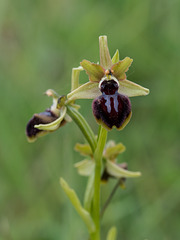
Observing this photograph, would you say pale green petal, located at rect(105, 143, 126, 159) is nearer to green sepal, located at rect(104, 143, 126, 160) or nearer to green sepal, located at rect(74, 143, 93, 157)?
green sepal, located at rect(104, 143, 126, 160)

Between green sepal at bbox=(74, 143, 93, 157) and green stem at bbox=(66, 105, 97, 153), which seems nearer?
green stem at bbox=(66, 105, 97, 153)

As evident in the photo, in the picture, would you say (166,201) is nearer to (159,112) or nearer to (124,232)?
(124,232)

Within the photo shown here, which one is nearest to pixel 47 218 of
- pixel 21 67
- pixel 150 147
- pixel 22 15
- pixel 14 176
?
pixel 14 176

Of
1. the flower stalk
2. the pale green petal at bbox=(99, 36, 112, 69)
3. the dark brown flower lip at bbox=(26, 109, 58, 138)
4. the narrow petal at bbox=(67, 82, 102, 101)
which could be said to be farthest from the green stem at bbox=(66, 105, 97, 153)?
the pale green petal at bbox=(99, 36, 112, 69)

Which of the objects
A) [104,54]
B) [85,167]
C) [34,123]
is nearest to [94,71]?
[104,54]

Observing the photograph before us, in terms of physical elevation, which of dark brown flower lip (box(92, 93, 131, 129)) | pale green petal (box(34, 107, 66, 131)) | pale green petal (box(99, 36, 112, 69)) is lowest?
pale green petal (box(34, 107, 66, 131))

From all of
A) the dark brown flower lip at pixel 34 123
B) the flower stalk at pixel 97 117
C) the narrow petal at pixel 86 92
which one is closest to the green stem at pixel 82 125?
the flower stalk at pixel 97 117

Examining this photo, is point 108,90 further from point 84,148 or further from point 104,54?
point 84,148

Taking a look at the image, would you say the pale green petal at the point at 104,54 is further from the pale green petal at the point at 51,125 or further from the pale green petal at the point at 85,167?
the pale green petal at the point at 85,167
